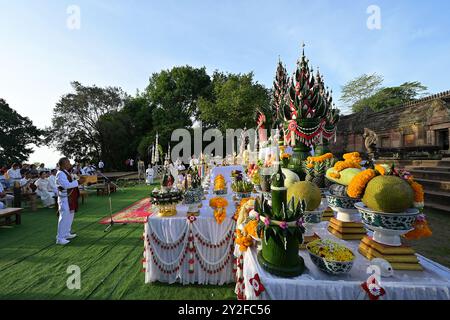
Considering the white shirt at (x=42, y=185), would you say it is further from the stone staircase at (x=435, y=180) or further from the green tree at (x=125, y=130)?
the stone staircase at (x=435, y=180)

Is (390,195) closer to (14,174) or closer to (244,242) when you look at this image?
(244,242)

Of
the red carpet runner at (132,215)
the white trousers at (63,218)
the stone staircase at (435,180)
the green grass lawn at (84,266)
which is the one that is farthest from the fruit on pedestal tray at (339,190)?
the stone staircase at (435,180)

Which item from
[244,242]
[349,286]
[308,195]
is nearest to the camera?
[349,286]

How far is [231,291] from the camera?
3129 millimetres

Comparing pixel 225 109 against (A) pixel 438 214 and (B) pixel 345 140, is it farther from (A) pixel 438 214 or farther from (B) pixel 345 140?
(A) pixel 438 214

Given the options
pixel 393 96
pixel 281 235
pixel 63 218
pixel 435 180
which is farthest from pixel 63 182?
pixel 393 96

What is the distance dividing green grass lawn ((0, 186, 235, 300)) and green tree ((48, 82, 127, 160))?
73.8 feet

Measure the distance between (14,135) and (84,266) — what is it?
1140 inches

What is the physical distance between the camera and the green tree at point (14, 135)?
21.7 m

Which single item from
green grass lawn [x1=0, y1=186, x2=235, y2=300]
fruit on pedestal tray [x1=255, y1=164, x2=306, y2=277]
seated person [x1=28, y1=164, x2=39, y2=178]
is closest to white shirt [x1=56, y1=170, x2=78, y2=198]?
green grass lawn [x1=0, y1=186, x2=235, y2=300]

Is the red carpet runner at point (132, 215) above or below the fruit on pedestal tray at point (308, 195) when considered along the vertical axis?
below

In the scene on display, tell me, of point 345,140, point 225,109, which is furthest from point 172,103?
point 345,140

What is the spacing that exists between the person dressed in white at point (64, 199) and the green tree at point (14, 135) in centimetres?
2467

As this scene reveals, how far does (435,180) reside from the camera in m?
8.29
